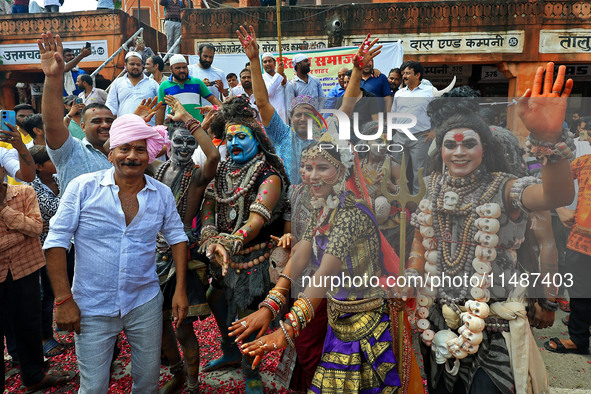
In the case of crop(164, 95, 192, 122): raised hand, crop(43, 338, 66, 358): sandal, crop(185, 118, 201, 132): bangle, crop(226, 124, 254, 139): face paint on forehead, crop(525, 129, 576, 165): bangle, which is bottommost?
crop(43, 338, 66, 358): sandal

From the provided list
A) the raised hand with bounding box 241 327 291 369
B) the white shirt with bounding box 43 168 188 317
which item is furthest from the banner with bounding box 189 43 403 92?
the raised hand with bounding box 241 327 291 369

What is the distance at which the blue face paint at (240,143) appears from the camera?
3.15 meters

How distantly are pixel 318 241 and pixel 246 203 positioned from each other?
2.77 feet

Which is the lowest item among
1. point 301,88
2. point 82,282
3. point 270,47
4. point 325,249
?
point 82,282

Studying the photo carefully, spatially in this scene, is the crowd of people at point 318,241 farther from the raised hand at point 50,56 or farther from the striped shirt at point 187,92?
the striped shirt at point 187,92

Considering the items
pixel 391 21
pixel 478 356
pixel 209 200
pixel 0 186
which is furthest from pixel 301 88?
pixel 391 21

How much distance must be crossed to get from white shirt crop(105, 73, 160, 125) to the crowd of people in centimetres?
334

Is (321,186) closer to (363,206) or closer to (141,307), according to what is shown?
(363,206)

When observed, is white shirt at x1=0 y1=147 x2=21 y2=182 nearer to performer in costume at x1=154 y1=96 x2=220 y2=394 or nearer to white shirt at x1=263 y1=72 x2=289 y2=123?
performer in costume at x1=154 y1=96 x2=220 y2=394

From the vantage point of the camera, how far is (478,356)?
2275 mm

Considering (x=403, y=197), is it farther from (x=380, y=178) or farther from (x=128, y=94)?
(x=128, y=94)

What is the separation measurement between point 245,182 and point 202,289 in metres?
0.98

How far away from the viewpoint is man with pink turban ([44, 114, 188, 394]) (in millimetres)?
2525

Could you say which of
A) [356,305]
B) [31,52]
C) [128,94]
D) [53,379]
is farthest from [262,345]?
[31,52]
